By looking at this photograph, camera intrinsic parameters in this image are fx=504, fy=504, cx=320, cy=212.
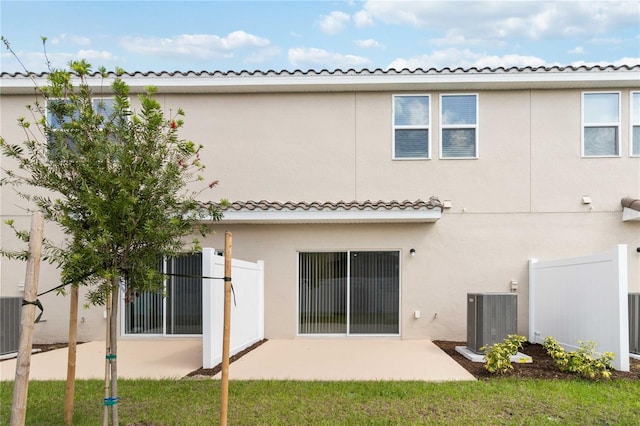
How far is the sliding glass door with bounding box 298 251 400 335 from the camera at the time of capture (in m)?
11.9

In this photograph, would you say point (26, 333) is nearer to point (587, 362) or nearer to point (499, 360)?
point (499, 360)

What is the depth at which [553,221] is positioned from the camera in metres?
11.9

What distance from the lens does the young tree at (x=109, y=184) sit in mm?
4891

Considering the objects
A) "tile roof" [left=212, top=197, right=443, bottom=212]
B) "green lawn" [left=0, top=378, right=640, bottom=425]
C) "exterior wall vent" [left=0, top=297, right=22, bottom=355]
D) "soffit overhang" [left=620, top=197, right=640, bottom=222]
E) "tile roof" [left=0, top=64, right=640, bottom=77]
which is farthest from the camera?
"tile roof" [left=0, top=64, right=640, bottom=77]

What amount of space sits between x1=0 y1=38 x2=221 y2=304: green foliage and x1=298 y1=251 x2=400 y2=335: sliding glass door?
6.99 meters

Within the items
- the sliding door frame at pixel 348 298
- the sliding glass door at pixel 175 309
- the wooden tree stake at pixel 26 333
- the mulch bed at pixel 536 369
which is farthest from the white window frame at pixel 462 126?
the wooden tree stake at pixel 26 333

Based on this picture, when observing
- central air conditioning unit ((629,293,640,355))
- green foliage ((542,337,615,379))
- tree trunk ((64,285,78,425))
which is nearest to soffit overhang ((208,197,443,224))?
green foliage ((542,337,615,379))

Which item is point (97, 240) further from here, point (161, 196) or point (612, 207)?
point (612, 207)

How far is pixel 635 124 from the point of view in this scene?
38.9 feet

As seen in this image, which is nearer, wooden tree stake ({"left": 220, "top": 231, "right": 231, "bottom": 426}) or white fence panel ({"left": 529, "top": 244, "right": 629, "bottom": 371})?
wooden tree stake ({"left": 220, "top": 231, "right": 231, "bottom": 426})

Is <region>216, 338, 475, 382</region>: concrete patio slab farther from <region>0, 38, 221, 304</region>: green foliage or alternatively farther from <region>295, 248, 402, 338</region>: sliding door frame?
<region>0, 38, 221, 304</region>: green foliage

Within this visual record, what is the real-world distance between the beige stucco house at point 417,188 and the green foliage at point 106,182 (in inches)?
254

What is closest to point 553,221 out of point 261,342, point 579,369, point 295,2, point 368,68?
point 579,369

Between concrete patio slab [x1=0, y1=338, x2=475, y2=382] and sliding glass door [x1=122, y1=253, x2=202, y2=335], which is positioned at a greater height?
sliding glass door [x1=122, y1=253, x2=202, y2=335]
